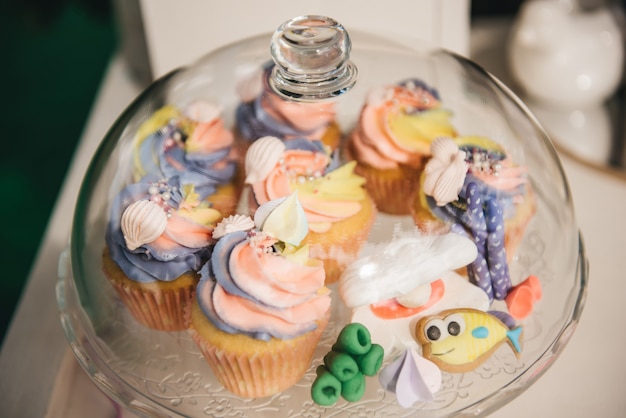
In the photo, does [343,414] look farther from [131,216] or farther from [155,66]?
[155,66]

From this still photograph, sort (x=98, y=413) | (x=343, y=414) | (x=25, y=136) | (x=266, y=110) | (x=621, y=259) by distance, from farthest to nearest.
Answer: (x=25, y=136) < (x=621, y=259) < (x=98, y=413) < (x=266, y=110) < (x=343, y=414)

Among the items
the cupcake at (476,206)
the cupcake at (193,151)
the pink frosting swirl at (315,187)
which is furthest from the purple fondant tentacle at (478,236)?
the cupcake at (193,151)

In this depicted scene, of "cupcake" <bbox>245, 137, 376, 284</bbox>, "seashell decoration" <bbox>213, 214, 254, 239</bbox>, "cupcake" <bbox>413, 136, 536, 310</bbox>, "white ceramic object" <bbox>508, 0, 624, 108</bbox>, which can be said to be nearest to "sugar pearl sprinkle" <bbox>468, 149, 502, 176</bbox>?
"cupcake" <bbox>413, 136, 536, 310</bbox>

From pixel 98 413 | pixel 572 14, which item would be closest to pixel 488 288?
pixel 98 413

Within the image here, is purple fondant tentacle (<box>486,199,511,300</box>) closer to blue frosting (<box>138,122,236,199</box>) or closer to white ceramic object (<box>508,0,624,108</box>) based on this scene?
blue frosting (<box>138,122,236,199</box>)

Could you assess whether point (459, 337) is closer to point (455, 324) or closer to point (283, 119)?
point (455, 324)

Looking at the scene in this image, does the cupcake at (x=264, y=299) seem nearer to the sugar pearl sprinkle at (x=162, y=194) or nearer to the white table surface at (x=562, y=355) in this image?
the sugar pearl sprinkle at (x=162, y=194)
